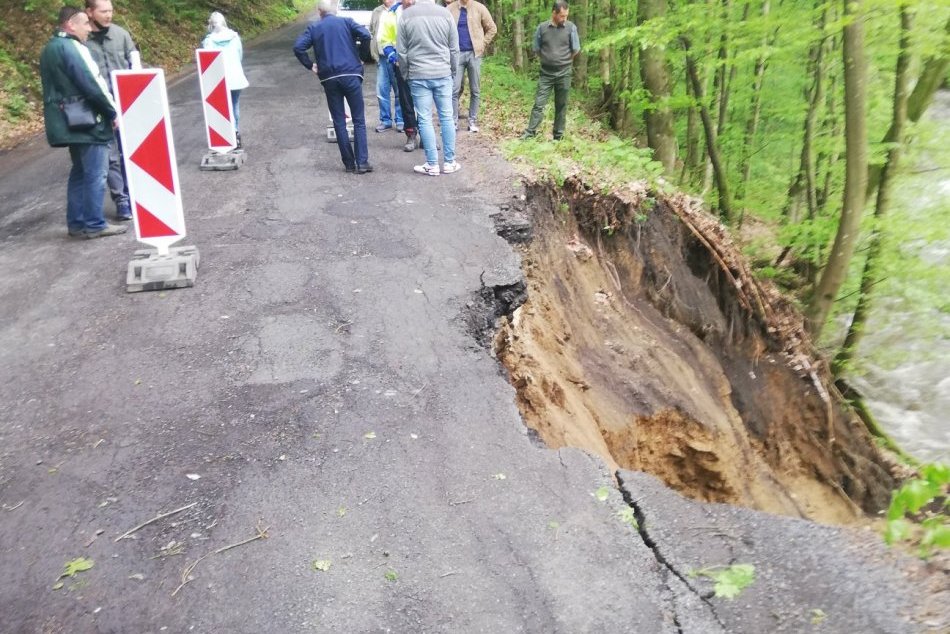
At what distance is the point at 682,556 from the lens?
10.5 feet

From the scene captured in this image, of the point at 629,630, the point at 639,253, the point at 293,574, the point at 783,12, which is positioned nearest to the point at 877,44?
the point at 783,12

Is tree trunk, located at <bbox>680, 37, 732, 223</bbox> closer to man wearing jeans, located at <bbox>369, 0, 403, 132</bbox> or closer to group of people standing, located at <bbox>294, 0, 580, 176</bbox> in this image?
group of people standing, located at <bbox>294, 0, 580, 176</bbox>

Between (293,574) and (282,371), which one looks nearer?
(293,574)

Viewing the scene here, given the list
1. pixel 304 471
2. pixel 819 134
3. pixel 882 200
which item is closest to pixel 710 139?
pixel 819 134

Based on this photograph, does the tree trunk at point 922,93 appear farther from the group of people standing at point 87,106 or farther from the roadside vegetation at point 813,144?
the group of people standing at point 87,106

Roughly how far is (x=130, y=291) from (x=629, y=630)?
488 cm

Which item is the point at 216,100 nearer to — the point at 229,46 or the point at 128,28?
the point at 229,46

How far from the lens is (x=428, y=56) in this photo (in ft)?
26.9

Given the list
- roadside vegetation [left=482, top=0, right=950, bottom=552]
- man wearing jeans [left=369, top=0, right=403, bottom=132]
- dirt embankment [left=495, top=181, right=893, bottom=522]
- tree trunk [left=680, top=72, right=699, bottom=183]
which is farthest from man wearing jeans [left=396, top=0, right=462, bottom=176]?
tree trunk [left=680, top=72, right=699, bottom=183]

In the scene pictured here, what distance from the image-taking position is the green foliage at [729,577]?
3.02 m

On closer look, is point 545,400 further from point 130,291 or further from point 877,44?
point 877,44

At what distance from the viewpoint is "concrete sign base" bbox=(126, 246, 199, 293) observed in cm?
567

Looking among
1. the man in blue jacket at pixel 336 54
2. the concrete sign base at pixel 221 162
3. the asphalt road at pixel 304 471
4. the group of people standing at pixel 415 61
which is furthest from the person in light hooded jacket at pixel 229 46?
the asphalt road at pixel 304 471

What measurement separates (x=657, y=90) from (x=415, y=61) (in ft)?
16.2
